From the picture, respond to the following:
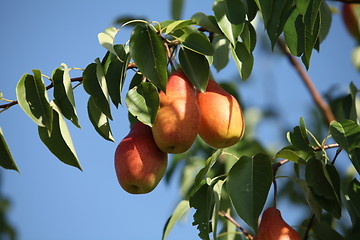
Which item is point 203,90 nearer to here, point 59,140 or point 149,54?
point 149,54

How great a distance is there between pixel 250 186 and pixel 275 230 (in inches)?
5.9

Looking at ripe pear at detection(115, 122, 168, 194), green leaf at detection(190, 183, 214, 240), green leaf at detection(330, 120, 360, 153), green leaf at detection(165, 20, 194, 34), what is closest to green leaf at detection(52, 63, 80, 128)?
ripe pear at detection(115, 122, 168, 194)

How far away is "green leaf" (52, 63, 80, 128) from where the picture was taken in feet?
4.37

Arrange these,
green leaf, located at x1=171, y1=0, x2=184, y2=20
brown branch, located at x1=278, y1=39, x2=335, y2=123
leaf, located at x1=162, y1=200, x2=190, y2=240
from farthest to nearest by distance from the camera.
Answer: brown branch, located at x1=278, y1=39, x2=335, y2=123
green leaf, located at x1=171, y1=0, x2=184, y2=20
leaf, located at x1=162, y1=200, x2=190, y2=240

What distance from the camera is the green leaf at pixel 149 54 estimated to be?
128 cm

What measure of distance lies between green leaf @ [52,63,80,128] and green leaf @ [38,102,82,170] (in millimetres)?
23

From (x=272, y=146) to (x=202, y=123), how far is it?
1.37m

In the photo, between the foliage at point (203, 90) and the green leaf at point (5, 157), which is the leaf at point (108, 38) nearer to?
the foliage at point (203, 90)

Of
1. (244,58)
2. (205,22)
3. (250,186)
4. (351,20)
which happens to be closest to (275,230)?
(250,186)

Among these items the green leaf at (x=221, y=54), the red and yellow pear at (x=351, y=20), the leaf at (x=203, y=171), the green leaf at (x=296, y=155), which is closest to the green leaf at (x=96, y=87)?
the leaf at (x=203, y=171)

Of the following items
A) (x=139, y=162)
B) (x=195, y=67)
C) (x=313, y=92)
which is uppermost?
(x=195, y=67)

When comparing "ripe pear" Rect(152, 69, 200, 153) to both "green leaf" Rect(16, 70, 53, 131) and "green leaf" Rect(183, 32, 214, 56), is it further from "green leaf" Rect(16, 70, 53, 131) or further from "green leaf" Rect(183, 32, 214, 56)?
"green leaf" Rect(16, 70, 53, 131)

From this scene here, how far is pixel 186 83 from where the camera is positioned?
4.56ft

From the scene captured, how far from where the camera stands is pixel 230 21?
4.35 feet
